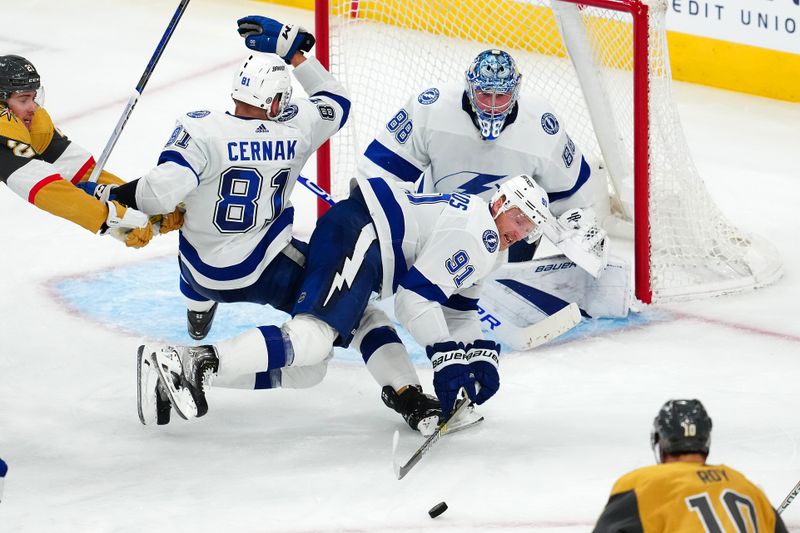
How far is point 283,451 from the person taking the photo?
Answer: 3918mm

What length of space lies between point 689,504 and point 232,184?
6.23 feet

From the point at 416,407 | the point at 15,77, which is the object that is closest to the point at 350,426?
the point at 416,407

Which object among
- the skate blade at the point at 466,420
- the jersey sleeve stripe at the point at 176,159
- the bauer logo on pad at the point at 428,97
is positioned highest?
the bauer logo on pad at the point at 428,97

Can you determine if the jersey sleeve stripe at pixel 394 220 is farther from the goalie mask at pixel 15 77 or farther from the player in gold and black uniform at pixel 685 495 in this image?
the player in gold and black uniform at pixel 685 495

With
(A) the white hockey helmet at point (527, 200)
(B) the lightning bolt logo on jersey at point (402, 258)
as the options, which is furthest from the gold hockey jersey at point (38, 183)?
(A) the white hockey helmet at point (527, 200)

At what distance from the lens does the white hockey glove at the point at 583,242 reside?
480 centimetres

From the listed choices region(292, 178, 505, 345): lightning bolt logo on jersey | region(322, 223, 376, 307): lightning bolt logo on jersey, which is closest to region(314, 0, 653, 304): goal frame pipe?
region(292, 178, 505, 345): lightning bolt logo on jersey

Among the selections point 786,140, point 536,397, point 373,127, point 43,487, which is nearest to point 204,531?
point 43,487

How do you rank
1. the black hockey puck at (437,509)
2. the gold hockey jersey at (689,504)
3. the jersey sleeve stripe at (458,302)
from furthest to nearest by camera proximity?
the jersey sleeve stripe at (458,302) → the black hockey puck at (437,509) → the gold hockey jersey at (689,504)

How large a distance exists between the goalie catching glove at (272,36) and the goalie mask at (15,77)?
0.69 metres

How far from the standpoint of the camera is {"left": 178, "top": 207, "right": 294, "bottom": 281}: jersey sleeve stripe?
4.10 meters

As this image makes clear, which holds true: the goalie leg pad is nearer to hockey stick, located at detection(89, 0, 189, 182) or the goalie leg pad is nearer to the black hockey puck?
hockey stick, located at detection(89, 0, 189, 182)

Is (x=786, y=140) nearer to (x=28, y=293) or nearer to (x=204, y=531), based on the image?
(x=28, y=293)

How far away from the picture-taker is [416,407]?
3990 millimetres
